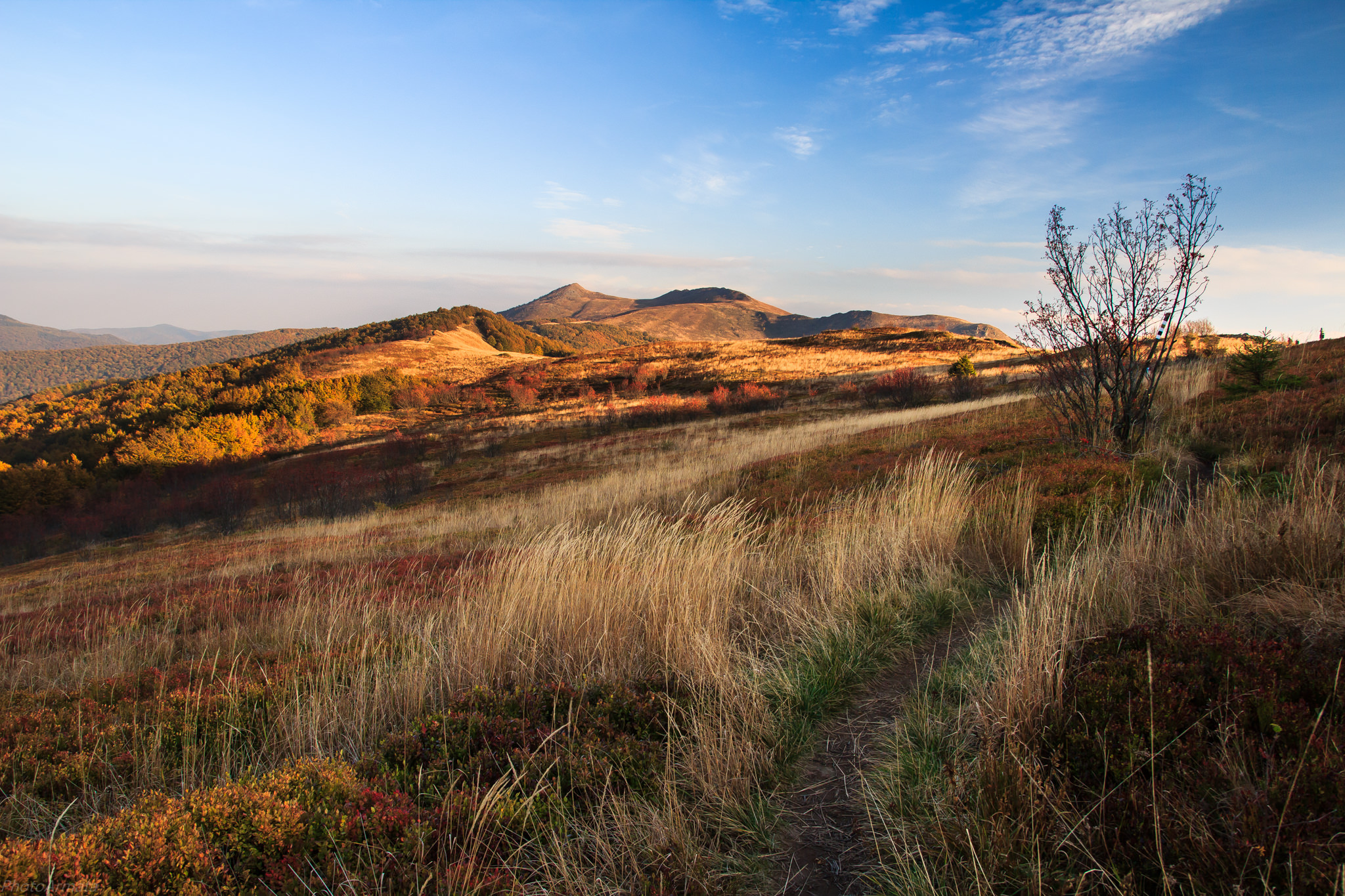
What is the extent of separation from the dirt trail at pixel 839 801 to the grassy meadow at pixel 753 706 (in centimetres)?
5

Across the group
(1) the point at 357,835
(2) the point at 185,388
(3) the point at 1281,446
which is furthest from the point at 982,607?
(2) the point at 185,388

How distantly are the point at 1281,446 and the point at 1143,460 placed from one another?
3.92ft

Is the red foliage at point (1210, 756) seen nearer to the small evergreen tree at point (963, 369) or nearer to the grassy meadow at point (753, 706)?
the grassy meadow at point (753, 706)

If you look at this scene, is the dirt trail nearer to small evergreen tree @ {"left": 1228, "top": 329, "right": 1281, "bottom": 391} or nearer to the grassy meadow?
the grassy meadow

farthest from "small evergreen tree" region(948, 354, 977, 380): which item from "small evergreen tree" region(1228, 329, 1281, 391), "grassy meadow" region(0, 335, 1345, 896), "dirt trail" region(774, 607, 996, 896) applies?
"dirt trail" region(774, 607, 996, 896)

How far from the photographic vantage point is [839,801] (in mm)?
2488

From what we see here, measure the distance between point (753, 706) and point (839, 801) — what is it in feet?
1.92

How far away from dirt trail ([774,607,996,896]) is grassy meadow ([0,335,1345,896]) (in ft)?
0.17

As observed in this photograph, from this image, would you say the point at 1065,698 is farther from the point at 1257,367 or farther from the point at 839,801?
the point at 1257,367

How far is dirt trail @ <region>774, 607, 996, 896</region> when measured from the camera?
2.11m

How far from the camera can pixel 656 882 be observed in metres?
2.01

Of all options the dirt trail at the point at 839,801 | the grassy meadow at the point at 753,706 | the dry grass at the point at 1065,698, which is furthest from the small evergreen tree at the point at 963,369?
the dirt trail at the point at 839,801

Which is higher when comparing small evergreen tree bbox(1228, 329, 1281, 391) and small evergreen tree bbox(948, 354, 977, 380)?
small evergreen tree bbox(948, 354, 977, 380)

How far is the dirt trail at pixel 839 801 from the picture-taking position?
6.92ft
